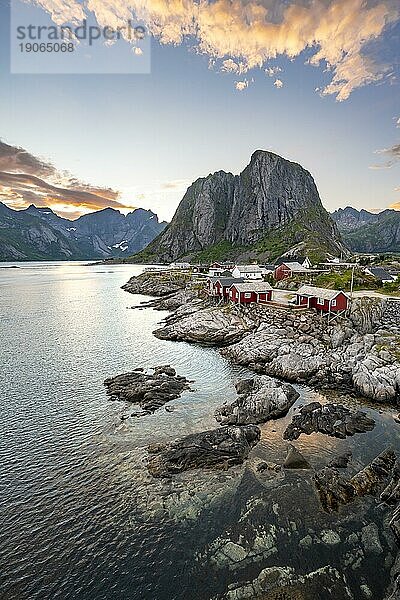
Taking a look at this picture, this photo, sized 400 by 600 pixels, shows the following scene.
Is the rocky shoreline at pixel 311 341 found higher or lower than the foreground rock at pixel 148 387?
higher

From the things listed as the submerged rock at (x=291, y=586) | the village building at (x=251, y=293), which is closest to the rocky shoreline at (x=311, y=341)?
the village building at (x=251, y=293)

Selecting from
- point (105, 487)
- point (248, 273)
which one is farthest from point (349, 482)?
point (248, 273)

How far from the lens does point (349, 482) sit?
2048cm

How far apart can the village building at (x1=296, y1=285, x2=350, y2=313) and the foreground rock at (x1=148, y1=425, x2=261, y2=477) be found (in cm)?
2987

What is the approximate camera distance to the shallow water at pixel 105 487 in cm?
1514

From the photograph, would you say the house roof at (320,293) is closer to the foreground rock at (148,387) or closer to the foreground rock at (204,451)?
the foreground rock at (148,387)

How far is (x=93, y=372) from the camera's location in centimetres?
4153

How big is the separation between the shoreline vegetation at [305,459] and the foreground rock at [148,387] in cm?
24

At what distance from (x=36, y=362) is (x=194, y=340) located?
23507 mm

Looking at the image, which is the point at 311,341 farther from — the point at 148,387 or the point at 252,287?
the point at 148,387

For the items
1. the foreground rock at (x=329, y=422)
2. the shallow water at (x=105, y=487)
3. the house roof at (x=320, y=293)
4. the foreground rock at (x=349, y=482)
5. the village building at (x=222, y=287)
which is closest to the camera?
the shallow water at (x=105, y=487)

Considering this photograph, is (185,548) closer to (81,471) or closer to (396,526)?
(81,471)

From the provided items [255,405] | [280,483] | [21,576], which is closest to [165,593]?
[21,576]

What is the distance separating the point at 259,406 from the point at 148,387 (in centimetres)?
1223
